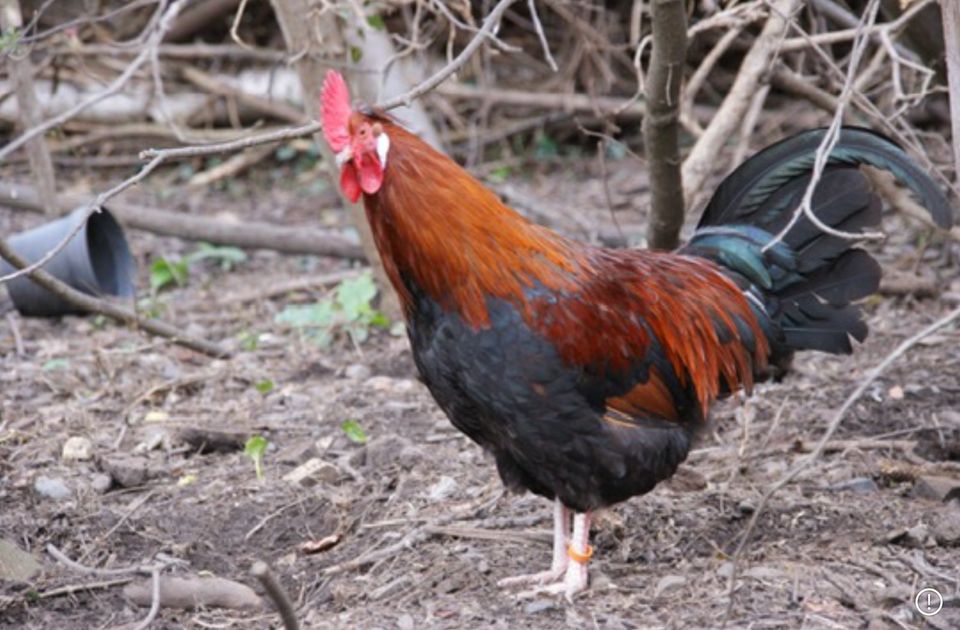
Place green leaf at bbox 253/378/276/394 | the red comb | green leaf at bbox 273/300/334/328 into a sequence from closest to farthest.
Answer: the red comb < green leaf at bbox 253/378/276/394 < green leaf at bbox 273/300/334/328

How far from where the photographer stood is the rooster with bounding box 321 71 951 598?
395 cm

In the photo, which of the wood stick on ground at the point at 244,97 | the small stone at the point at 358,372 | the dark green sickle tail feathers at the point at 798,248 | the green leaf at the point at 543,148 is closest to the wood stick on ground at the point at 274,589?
the dark green sickle tail feathers at the point at 798,248

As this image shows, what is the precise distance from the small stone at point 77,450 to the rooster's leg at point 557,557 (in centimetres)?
206

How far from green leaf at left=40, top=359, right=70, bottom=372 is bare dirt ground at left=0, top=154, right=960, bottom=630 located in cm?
4

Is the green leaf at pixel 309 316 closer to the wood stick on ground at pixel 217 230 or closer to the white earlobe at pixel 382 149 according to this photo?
the wood stick on ground at pixel 217 230

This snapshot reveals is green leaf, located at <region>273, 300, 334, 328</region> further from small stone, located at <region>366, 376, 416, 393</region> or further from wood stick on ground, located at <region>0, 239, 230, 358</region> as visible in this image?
small stone, located at <region>366, 376, 416, 393</region>

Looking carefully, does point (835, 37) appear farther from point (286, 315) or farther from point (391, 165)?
point (286, 315)

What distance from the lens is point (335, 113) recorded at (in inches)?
154

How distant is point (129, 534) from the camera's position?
4.63 meters

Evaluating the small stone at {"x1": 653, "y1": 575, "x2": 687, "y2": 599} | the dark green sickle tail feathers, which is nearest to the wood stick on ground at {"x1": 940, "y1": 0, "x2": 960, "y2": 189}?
the dark green sickle tail feathers

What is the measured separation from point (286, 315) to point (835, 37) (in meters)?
3.38

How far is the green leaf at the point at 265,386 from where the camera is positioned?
6.04 metres

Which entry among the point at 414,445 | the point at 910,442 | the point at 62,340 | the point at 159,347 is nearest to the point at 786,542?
the point at 910,442

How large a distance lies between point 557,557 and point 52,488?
202cm
